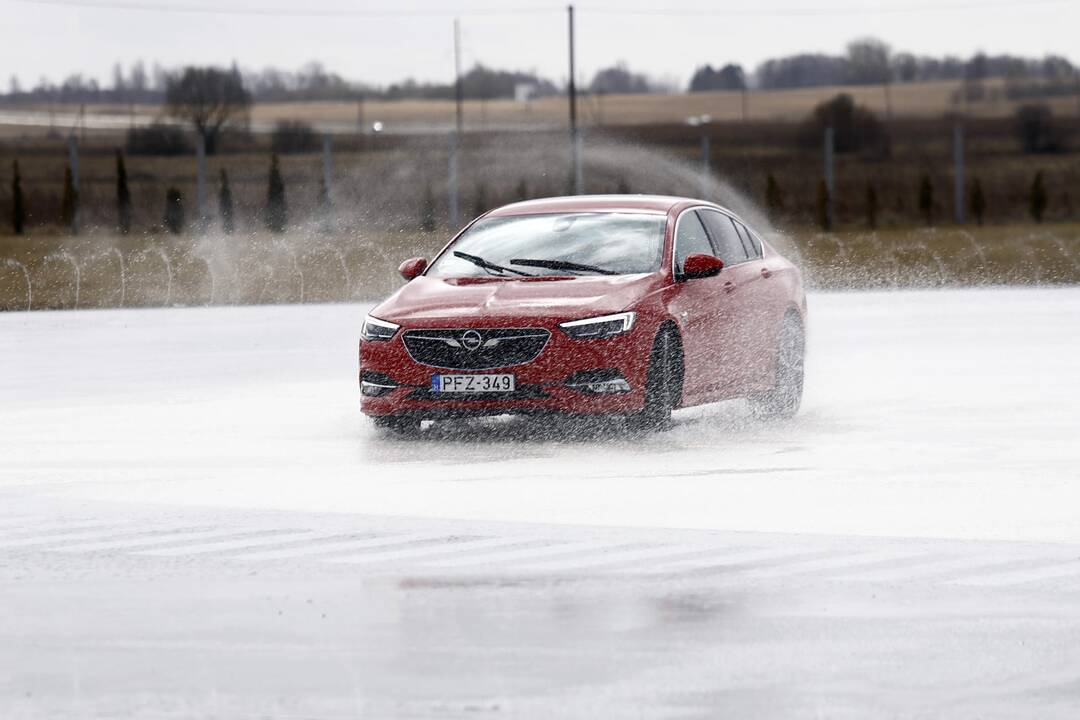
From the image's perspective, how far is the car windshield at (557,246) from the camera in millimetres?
16859

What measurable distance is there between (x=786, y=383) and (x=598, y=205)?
6.12ft

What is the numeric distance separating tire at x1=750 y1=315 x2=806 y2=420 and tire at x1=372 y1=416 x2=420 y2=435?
8.57 feet

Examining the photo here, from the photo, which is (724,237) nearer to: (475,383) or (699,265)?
(699,265)

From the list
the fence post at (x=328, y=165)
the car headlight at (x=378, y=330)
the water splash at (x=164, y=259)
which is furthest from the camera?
the fence post at (x=328, y=165)

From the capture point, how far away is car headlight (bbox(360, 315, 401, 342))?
1616 cm

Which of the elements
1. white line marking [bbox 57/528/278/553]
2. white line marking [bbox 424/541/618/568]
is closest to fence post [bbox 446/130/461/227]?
white line marking [bbox 57/528/278/553]

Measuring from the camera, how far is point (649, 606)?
374 inches

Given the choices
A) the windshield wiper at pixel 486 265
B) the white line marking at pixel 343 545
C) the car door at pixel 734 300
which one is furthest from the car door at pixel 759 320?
the white line marking at pixel 343 545

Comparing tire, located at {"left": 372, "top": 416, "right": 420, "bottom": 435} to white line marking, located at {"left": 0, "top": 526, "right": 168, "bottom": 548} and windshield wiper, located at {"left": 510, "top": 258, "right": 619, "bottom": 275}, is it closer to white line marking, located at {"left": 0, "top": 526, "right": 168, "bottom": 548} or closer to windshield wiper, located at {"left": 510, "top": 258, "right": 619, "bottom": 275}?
windshield wiper, located at {"left": 510, "top": 258, "right": 619, "bottom": 275}

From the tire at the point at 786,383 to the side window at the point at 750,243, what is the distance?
1.72 ft

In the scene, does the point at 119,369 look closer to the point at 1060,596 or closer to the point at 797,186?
the point at 1060,596

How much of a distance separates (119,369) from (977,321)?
10803 mm

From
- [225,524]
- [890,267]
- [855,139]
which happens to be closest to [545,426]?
[225,524]

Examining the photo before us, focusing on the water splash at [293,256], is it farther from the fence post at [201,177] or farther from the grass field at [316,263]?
the fence post at [201,177]
